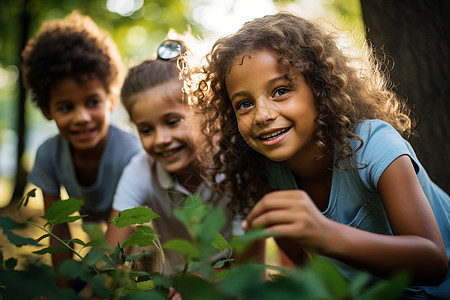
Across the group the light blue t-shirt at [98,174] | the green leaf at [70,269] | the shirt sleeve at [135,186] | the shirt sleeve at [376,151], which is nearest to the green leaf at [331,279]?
the green leaf at [70,269]

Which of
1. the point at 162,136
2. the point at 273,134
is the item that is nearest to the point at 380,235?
the point at 273,134

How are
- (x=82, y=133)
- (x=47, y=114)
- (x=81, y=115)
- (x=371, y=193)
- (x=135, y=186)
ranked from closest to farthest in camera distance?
(x=371, y=193)
(x=135, y=186)
(x=81, y=115)
(x=82, y=133)
(x=47, y=114)

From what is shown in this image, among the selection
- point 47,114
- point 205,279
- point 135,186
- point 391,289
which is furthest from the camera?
point 47,114

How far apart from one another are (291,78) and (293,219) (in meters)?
0.80

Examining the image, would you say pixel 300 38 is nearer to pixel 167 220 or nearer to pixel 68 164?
pixel 167 220

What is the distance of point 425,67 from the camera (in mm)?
2164

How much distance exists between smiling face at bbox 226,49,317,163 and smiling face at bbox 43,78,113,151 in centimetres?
144

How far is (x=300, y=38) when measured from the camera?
5.30 feet

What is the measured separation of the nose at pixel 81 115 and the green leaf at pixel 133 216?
1836 millimetres

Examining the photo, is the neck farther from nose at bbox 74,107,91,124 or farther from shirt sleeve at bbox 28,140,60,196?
shirt sleeve at bbox 28,140,60,196

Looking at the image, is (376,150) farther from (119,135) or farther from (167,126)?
(119,135)

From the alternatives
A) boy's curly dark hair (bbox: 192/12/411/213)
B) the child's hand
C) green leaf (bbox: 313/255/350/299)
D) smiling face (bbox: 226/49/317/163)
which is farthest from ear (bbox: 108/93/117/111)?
green leaf (bbox: 313/255/350/299)

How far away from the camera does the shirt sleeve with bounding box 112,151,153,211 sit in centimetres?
227

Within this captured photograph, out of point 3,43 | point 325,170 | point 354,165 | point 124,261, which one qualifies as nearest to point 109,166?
point 325,170
